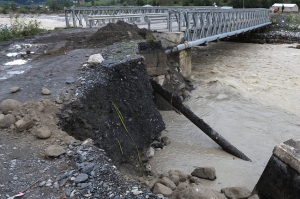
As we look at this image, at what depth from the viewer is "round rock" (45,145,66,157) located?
486 centimetres

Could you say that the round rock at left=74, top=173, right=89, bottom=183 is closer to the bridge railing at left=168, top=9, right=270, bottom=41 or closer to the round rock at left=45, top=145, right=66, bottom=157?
the round rock at left=45, top=145, right=66, bottom=157

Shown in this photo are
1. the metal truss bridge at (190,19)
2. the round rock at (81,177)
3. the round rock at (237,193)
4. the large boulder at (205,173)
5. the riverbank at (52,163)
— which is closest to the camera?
the riverbank at (52,163)

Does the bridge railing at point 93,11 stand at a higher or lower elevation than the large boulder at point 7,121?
higher

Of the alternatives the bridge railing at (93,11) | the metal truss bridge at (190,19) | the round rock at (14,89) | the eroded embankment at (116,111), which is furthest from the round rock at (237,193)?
the bridge railing at (93,11)

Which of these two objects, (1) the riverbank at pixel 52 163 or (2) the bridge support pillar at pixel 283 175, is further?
(2) the bridge support pillar at pixel 283 175

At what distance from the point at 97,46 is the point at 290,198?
850 centimetres

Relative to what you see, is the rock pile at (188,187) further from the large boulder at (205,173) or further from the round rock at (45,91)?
the round rock at (45,91)

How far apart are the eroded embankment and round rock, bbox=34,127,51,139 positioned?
634mm

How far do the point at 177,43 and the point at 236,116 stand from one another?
15.3 feet

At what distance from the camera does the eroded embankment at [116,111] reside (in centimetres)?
647

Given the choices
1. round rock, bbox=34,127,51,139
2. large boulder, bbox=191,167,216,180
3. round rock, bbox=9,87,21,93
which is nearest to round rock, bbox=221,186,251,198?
large boulder, bbox=191,167,216,180

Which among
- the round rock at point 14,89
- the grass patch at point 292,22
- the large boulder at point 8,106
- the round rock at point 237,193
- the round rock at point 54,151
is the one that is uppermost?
the grass patch at point 292,22

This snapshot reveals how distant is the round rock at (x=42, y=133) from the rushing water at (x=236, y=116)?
3.52 meters

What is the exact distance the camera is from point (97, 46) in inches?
440
